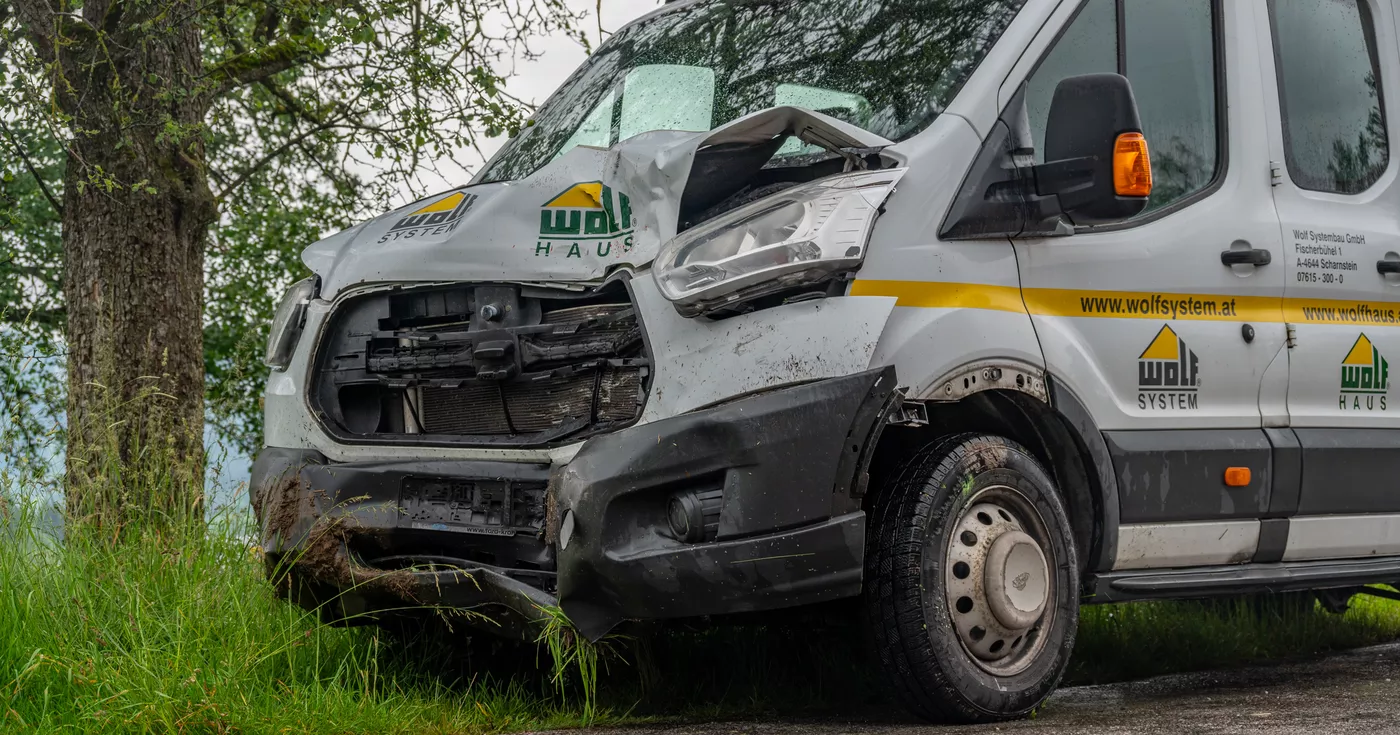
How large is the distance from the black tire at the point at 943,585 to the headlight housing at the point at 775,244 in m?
0.63

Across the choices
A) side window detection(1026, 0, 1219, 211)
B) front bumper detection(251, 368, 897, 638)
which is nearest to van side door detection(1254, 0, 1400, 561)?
side window detection(1026, 0, 1219, 211)

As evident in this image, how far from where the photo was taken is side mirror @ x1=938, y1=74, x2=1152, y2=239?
378 cm

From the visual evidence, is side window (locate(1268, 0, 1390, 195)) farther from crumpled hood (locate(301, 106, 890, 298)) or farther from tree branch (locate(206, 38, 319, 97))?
tree branch (locate(206, 38, 319, 97))

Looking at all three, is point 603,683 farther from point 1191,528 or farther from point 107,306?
point 107,306

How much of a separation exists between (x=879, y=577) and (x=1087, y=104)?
4.35ft

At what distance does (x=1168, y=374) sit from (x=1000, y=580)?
3.01 ft

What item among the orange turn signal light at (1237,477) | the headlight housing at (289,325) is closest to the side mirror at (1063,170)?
the orange turn signal light at (1237,477)

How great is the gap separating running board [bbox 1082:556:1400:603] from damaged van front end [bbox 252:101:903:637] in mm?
1070

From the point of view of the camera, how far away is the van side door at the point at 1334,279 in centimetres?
461

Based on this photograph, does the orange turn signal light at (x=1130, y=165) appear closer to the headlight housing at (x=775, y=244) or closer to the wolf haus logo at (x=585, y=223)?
the headlight housing at (x=775, y=244)

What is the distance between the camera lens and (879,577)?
369 centimetres

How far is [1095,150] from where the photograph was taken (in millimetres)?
3814

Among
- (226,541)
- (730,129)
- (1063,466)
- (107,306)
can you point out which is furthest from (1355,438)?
(107,306)

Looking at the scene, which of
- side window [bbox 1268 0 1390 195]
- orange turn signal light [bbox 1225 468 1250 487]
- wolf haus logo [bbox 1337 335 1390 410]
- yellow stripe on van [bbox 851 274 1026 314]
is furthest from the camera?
side window [bbox 1268 0 1390 195]
